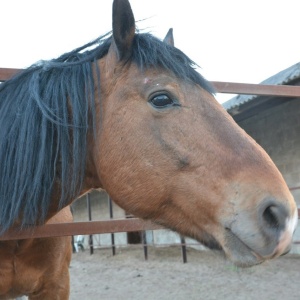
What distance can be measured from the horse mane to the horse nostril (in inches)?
27.3

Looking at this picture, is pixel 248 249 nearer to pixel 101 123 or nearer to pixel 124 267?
pixel 101 123

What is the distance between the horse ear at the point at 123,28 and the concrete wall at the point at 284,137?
19.9 ft

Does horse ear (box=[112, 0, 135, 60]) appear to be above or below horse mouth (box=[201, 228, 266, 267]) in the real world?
above

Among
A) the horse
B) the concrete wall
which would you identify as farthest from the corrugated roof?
the horse

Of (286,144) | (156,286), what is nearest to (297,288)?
(156,286)

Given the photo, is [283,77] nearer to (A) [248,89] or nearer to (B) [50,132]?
(A) [248,89]

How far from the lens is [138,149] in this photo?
1.82 m

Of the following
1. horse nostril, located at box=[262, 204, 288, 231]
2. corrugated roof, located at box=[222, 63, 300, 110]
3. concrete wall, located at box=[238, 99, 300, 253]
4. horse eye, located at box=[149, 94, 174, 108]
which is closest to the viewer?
horse nostril, located at box=[262, 204, 288, 231]

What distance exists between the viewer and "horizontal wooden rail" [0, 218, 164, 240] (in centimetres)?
212

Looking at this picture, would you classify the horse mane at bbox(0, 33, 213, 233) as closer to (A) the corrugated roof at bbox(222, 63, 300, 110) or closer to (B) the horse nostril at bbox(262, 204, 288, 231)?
(B) the horse nostril at bbox(262, 204, 288, 231)

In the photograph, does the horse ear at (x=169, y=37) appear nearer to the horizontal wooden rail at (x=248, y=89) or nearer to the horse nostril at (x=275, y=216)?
the horizontal wooden rail at (x=248, y=89)

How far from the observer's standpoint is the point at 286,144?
7.77 m

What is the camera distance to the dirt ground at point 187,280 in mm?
5926

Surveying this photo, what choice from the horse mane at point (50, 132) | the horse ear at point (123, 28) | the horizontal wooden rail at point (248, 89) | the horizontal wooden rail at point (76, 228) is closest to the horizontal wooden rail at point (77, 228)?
the horizontal wooden rail at point (76, 228)
